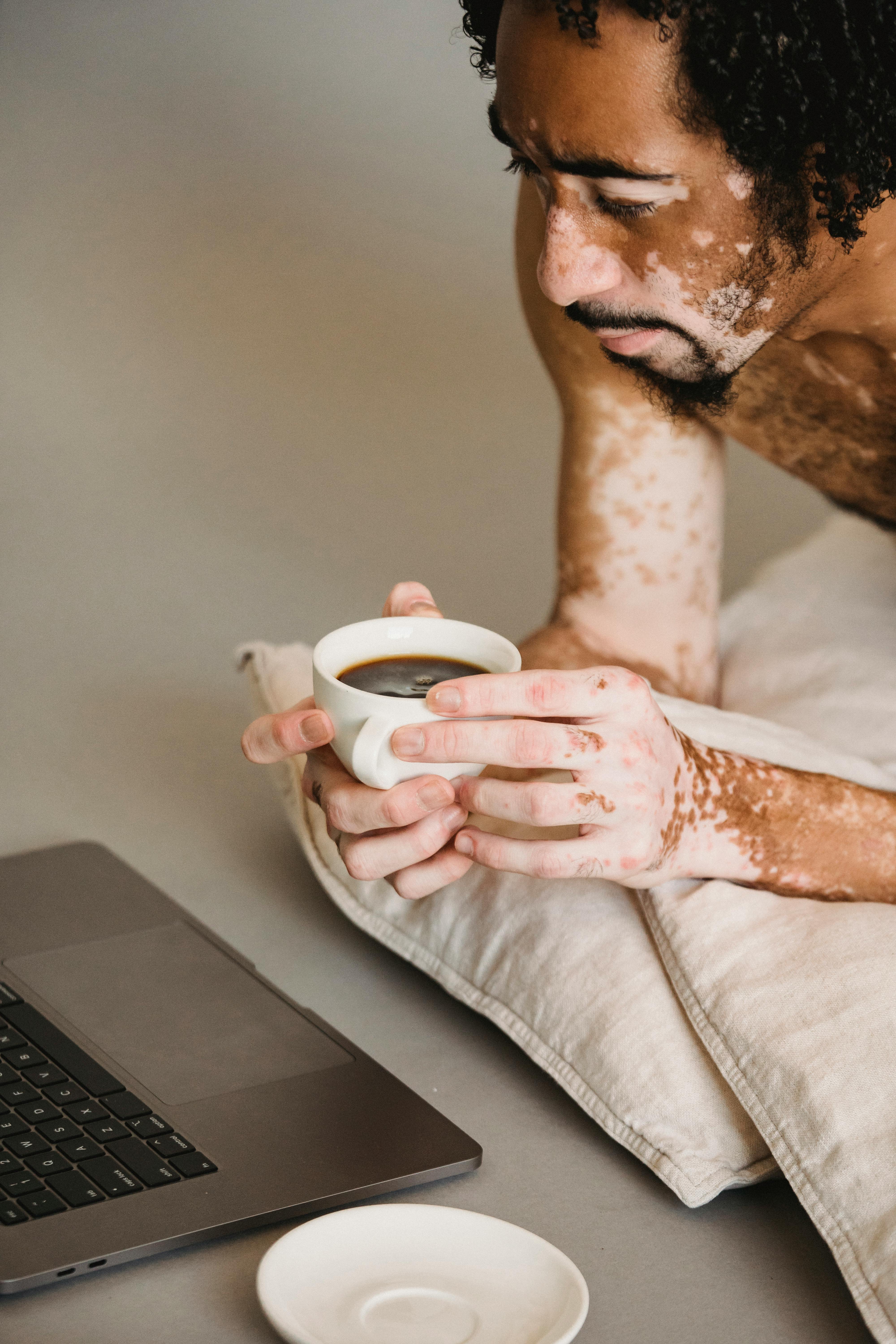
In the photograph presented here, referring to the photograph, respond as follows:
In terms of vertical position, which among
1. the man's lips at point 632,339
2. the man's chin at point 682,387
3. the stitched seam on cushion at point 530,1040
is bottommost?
the stitched seam on cushion at point 530,1040

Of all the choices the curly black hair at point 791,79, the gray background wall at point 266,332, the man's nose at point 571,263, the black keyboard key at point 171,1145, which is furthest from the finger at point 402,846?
the gray background wall at point 266,332

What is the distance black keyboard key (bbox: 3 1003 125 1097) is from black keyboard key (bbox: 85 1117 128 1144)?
0.03 meters

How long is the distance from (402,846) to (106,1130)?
0.83ft

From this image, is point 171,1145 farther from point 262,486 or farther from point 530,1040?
point 262,486

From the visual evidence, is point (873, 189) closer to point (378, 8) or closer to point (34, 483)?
point (34, 483)

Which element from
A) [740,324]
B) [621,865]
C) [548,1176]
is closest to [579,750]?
[621,865]

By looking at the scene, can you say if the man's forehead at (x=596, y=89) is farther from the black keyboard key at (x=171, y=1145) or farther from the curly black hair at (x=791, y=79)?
the black keyboard key at (x=171, y=1145)

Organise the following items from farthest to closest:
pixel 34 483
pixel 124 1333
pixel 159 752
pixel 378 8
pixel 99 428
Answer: pixel 378 8 → pixel 99 428 → pixel 34 483 → pixel 159 752 → pixel 124 1333

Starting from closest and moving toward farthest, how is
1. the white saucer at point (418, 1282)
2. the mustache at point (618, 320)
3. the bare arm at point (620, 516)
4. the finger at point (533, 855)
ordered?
the white saucer at point (418, 1282) < the finger at point (533, 855) < the mustache at point (618, 320) < the bare arm at point (620, 516)

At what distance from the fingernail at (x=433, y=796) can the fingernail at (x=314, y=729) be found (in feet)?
0.24

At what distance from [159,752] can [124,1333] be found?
815 mm

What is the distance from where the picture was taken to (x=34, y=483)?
2.25 m

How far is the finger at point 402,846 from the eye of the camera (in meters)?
0.93

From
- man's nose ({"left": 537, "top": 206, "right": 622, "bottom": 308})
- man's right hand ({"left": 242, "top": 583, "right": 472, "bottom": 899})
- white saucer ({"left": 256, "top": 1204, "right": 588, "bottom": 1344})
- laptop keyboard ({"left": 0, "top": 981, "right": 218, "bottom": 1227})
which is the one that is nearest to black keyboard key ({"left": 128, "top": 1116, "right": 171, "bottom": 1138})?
laptop keyboard ({"left": 0, "top": 981, "right": 218, "bottom": 1227})
